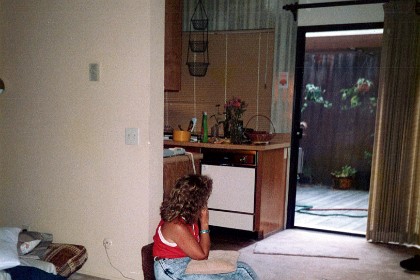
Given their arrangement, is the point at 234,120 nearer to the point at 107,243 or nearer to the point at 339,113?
the point at 107,243

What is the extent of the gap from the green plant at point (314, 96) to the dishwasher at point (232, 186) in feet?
12.3

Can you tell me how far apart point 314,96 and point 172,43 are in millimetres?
4576

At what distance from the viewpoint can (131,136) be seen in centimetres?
255

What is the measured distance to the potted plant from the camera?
6793 mm

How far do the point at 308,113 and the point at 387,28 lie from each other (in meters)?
3.63

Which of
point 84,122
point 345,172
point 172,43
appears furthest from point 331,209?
point 84,122

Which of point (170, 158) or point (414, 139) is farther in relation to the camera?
point (414, 139)

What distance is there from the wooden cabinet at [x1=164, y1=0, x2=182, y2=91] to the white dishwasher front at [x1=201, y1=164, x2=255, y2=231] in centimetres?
98

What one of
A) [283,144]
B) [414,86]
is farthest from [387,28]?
[283,144]

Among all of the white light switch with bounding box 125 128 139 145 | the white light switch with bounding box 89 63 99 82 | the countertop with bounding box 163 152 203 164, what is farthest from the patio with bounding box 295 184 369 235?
the white light switch with bounding box 89 63 99 82

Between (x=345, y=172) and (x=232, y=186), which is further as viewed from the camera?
(x=345, y=172)

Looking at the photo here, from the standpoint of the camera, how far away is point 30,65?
2.86 metres

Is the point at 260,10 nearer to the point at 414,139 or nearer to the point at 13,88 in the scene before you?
the point at 414,139

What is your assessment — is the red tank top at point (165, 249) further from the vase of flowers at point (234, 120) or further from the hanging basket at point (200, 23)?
the hanging basket at point (200, 23)
